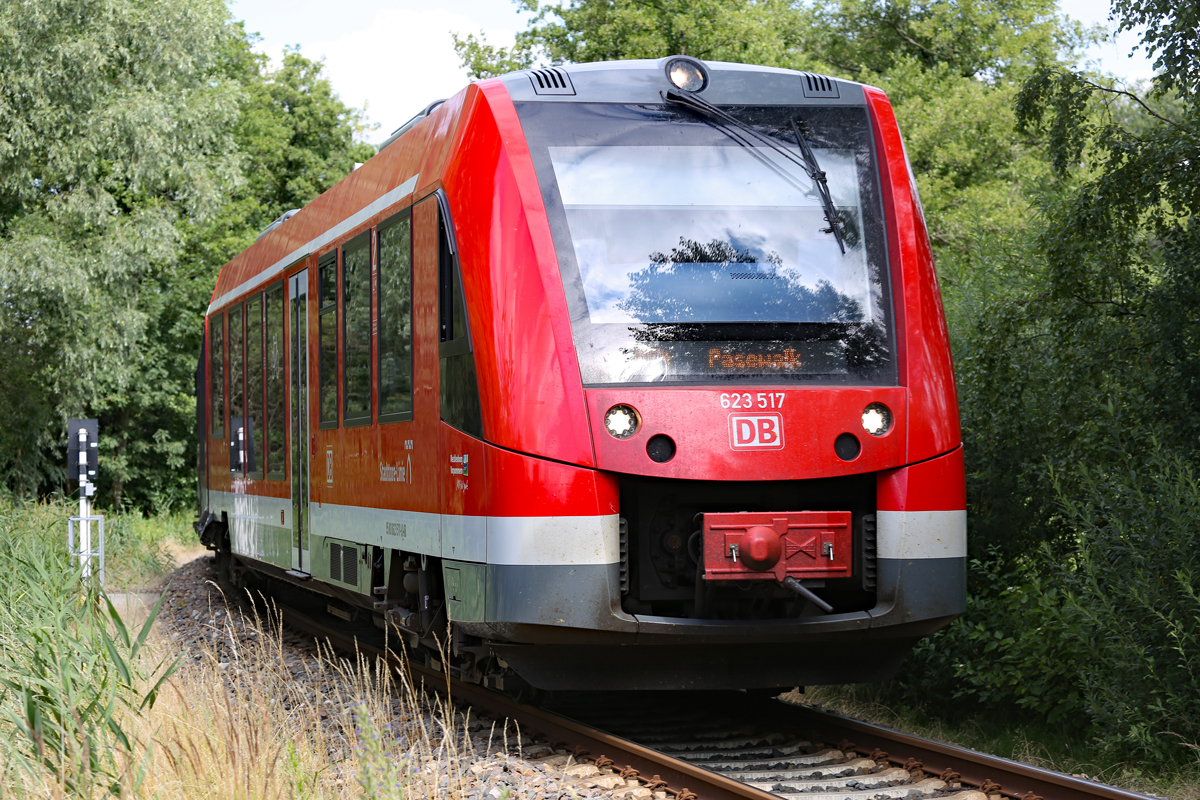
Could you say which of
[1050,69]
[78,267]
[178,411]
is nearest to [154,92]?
[78,267]

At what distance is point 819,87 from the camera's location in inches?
275

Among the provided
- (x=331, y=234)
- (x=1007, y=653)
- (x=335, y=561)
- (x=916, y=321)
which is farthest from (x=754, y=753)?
(x=331, y=234)

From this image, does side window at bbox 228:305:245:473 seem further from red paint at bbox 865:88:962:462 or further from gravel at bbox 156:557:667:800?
red paint at bbox 865:88:962:462

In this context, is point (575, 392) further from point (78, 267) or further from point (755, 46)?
point (755, 46)

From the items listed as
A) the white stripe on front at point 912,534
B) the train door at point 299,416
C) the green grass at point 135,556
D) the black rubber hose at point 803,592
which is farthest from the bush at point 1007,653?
the green grass at point 135,556

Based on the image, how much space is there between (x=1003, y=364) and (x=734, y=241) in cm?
382

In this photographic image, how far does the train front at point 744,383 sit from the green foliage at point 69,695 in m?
1.78

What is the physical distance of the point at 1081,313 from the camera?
9094mm

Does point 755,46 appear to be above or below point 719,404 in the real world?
above

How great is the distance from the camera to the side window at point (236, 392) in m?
12.4

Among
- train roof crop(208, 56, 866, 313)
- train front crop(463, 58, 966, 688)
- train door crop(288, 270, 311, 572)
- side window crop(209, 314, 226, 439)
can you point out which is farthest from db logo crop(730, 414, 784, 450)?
side window crop(209, 314, 226, 439)

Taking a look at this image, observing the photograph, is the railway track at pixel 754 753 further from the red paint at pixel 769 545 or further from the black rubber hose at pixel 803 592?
the red paint at pixel 769 545

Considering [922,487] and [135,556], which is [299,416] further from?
[135,556]

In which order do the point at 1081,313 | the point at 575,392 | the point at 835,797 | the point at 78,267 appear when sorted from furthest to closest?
the point at 78,267, the point at 1081,313, the point at 575,392, the point at 835,797
